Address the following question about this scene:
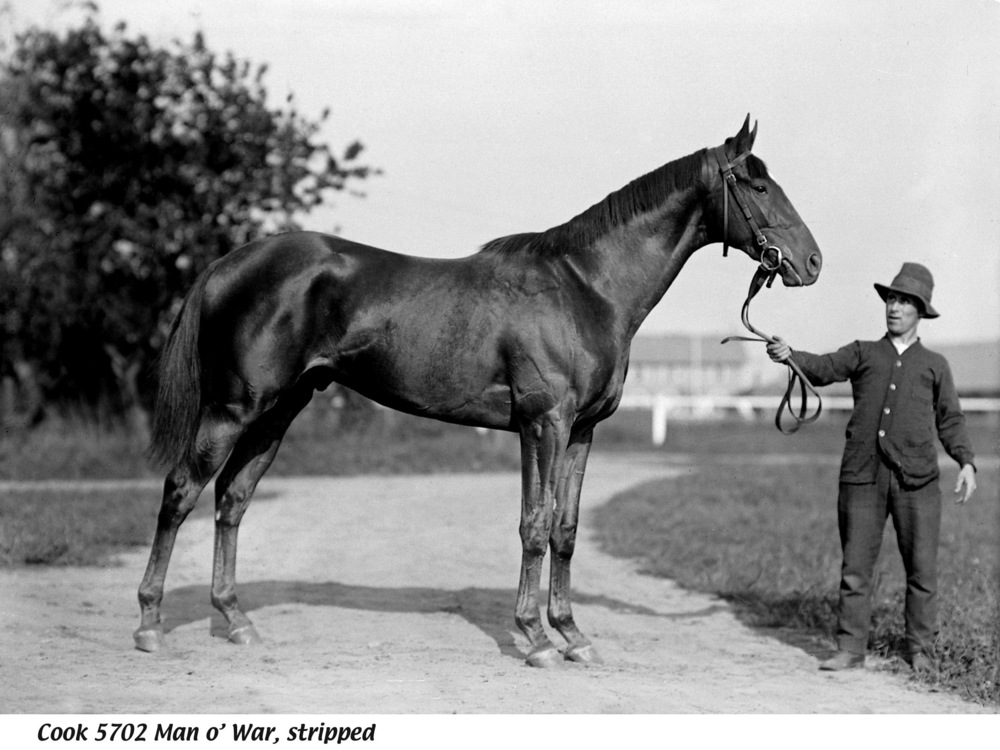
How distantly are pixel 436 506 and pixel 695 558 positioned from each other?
416 cm

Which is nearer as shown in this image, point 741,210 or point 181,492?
point 741,210

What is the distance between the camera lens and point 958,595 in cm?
716

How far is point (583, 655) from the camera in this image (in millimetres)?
5758

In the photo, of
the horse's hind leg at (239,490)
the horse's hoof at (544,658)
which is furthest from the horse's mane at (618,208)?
the horse's hoof at (544,658)

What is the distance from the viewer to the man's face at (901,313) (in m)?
5.95

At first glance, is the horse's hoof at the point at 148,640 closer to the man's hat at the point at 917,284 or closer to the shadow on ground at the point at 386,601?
the shadow on ground at the point at 386,601

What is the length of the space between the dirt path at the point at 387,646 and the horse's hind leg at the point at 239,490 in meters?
0.20

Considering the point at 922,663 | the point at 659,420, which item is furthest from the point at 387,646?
the point at 659,420

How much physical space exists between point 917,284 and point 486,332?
2361 millimetres

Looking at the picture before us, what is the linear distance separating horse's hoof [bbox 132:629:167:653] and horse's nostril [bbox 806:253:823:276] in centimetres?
402

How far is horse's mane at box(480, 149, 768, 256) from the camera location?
588cm

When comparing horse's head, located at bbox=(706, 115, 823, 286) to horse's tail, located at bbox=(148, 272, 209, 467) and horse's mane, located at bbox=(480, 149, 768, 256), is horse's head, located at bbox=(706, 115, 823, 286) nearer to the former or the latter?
horse's mane, located at bbox=(480, 149, 768, 256)

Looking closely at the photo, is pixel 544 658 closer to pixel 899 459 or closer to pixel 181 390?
pixel 899 459
